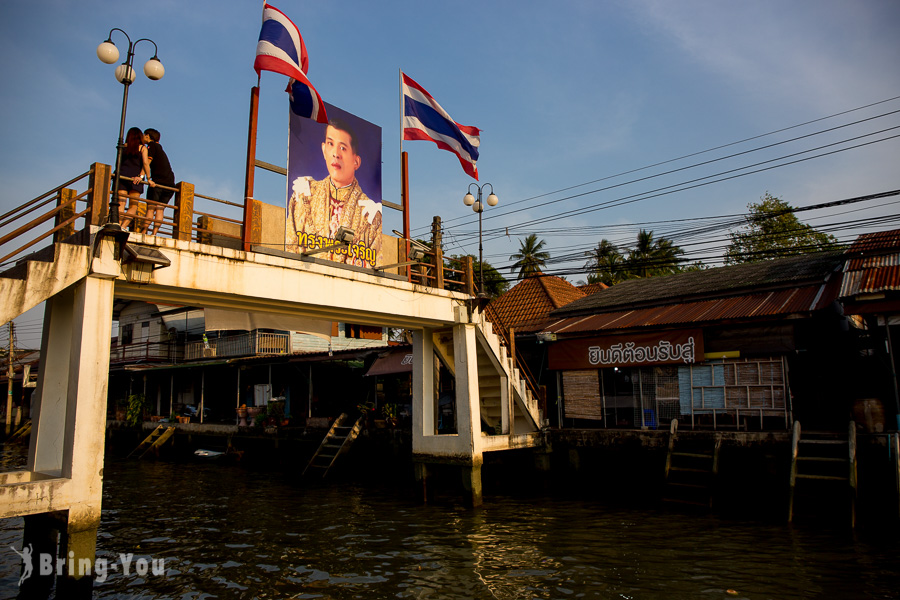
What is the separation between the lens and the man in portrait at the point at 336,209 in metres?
13.2

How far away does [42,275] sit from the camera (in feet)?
29.3

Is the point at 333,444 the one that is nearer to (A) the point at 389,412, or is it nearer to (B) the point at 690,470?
(A) the point at 389,412

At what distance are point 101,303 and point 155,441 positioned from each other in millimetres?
23333

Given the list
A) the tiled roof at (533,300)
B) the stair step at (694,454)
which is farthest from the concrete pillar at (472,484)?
the tiled roof at (533,300)

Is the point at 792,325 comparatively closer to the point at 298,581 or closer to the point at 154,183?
the point at 298,581

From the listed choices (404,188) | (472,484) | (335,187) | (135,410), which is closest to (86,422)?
(335,187)

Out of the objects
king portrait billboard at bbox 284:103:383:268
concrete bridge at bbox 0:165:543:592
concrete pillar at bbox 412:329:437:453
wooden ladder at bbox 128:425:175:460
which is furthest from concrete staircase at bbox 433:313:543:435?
wooden ladder at bbox 128:425:175:460

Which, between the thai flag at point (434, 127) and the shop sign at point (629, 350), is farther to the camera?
the shop sign at point (629, 350)

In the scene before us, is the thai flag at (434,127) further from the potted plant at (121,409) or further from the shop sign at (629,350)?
the potted plant at (121,409)

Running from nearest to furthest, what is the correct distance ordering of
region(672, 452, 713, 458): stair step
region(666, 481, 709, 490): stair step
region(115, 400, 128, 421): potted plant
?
region(666, 481, 709, 490): stair step < region(672, 452, 713, 458): stair step < region(115, 400, 128, 421): potted plant

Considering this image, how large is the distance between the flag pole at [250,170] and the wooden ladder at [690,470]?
37.9ft

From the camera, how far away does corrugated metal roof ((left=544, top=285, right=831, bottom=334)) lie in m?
15.4

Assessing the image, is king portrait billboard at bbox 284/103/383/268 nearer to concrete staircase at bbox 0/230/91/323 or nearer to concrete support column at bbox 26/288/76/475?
concrete staircase at bbox 0/230/91/323

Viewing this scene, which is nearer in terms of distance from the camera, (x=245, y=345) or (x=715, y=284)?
(x=715, y=284)
